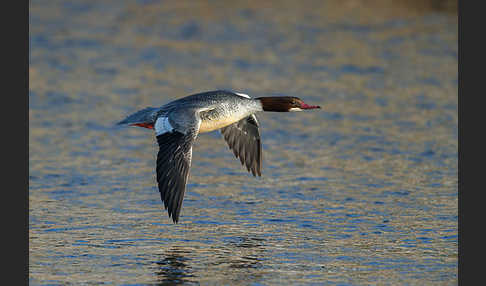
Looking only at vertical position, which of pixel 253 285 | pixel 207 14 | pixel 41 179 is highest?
pixel 207 14

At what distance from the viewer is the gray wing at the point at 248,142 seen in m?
9.50

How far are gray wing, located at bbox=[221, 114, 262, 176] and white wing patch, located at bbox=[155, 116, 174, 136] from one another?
1240 millimetres

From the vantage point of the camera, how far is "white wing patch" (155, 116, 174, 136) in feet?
27.2

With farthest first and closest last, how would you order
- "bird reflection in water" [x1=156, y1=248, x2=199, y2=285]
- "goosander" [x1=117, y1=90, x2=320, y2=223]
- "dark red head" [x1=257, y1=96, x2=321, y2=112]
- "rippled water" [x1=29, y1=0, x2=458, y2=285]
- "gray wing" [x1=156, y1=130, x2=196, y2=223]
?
"dark red head" [x1=257, y1=96, x2=321, y2=112] → "goosander" [x1=117, y1=90, x2=320, y2=223] → "gray wing" [x1=156, y1=130, x2=196, y2=223] → "rippled water" [x1=29, y1=0, x2=458, y2=285] → "bird reflection in water" [x1=156, y1=248, x2=199, y2=285]

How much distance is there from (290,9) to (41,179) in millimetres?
9627

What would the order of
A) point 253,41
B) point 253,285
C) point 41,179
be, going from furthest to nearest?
1. point 253,41
2. point 41,179
3. point 253,285

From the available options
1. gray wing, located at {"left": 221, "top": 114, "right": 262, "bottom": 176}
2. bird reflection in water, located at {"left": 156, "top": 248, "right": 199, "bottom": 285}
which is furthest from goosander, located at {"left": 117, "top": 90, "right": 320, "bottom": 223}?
bird reflection in water, located at {"left": 156, "top": 248, "right": 199, "bottom": 285}

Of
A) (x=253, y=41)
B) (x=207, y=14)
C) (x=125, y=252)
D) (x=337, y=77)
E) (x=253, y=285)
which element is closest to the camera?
(x=253, y=285)

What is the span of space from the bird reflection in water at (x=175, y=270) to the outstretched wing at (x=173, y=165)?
1.11 ft

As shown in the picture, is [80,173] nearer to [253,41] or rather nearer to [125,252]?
[125,252]

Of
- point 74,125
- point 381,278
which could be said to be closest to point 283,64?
point 74,125

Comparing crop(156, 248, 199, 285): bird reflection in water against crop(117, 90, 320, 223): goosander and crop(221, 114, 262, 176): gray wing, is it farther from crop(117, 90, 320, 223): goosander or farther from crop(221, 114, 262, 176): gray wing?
crop(221, 114, 262, 176): gray wing

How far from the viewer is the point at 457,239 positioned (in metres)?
7.67

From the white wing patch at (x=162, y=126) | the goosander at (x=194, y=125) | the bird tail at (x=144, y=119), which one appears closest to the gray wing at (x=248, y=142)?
the goosander at (x=194, y=125)
